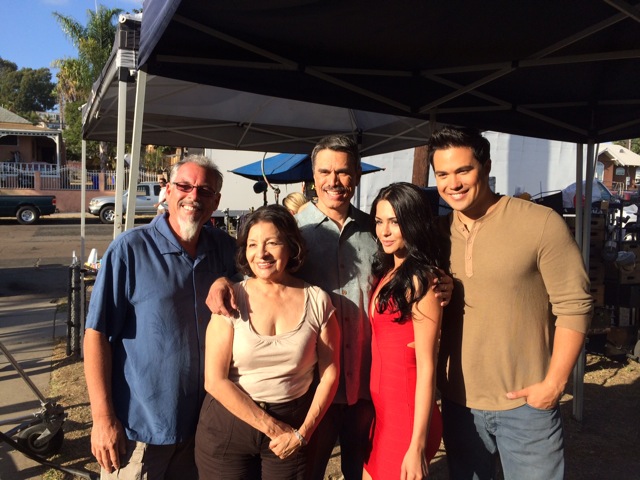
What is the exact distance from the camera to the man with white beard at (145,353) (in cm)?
195

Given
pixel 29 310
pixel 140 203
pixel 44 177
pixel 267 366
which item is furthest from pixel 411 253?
pixel 44 177

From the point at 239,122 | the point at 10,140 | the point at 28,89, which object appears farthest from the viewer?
the point at 28,89

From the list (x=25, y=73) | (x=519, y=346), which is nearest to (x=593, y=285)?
(x=519, y=346)

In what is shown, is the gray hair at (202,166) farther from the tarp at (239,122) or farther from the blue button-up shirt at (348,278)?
the tarp at (239,122)

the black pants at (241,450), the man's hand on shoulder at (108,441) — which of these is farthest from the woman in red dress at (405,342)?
the man's hand on shoulder at (108,441)

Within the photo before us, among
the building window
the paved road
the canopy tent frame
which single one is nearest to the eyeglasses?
the canopy tent frame

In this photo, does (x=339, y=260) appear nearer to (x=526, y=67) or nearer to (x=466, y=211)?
(x=466, y=211)

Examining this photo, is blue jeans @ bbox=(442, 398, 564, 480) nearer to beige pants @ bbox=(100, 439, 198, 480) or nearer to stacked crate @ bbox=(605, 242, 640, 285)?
beige pants @ bbox=(100, 439, 198, 480)

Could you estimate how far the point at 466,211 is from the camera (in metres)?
1.96

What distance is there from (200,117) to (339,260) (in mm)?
4147

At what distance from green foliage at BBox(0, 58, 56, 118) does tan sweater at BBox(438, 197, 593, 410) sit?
2983 inches

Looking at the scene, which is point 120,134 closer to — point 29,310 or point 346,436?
point 346,436

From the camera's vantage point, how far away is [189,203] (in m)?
2.09

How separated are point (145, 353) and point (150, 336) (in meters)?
0.07
